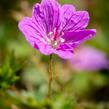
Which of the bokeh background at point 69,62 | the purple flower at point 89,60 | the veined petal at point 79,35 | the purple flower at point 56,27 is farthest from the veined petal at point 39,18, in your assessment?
the purple flower at point 89,60

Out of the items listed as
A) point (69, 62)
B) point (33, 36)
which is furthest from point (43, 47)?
point (69, 62)

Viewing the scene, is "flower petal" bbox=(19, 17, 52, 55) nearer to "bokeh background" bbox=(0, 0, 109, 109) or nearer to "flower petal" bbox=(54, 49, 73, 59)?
"flower petal" bbox=(54, 49, 73, 59)

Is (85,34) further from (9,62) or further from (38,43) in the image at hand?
(9,62)

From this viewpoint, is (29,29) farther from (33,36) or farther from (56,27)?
(56,27)

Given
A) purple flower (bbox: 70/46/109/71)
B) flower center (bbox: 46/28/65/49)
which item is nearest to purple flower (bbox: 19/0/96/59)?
flower center (bbox: 46/28/65/49)

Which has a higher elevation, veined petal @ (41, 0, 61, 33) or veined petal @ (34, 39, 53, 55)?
veined petal @ (41, 0, 61, 33)

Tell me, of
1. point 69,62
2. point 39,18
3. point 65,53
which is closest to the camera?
point 65,53

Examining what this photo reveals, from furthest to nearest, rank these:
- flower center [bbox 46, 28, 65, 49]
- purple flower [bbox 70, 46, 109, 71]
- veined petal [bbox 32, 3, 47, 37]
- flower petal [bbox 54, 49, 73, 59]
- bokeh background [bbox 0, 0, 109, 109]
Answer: purple flower [bbox 70, 46, 109, 71] < bokeh background [bbox 0, 0, 109, 109] < flower center [bbox 46, 28, 65, 49] < veined petal [bbox 32, 3, 47, 37] < flower petal [bbox 54, 49, 73, 59]
